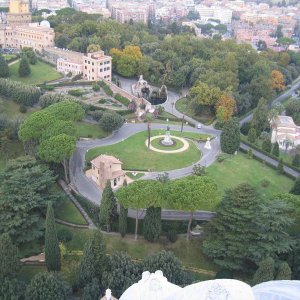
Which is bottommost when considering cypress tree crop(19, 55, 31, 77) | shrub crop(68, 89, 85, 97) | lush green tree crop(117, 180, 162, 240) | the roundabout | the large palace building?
the roundabout

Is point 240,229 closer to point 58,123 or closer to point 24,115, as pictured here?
point 58,123

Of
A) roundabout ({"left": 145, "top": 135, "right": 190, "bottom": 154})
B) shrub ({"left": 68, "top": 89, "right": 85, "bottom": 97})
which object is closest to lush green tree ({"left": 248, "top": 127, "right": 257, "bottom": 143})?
roundabout ({"left": 145, "top": 135, "right": 190, "bottom": 154})

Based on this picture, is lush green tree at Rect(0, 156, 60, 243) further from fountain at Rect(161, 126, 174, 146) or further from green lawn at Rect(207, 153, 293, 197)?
fountain at Rect(161, 126, 174, 146)

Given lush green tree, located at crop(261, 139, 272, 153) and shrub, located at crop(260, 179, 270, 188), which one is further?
lush green tree, located at crop(261, 139, 272, 153)

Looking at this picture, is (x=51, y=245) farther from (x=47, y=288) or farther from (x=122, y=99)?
(x=122, y=99)

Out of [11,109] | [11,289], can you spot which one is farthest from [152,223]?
[11,109]

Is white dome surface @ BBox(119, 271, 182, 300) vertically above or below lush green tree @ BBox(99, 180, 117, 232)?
above

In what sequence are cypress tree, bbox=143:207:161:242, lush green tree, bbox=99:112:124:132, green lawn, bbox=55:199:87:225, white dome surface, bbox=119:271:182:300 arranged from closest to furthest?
white dome surface, bbox=119:271:182:300 → cypress tree, bbox=143:207:161:242 → green lawn, bbox=55:199:87:225 → lush green tree, bbox=99:112:124:132
